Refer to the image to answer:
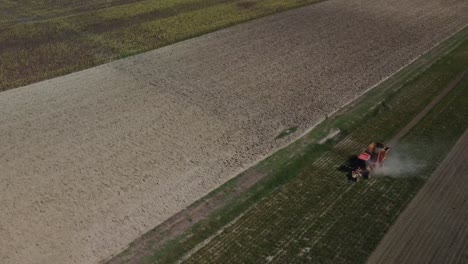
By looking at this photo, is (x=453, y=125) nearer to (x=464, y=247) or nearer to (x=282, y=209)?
(x=464, y=247)

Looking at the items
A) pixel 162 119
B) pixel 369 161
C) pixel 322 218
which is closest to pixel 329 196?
pixel 322 218

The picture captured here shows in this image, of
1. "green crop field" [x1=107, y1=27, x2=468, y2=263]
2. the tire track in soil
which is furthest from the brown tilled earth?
the tire track in soil

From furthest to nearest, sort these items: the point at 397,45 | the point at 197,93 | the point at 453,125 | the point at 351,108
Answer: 1. the point at 397,45
2. the point at 197,93
3. the point at 351,108
4. the point at 453,125

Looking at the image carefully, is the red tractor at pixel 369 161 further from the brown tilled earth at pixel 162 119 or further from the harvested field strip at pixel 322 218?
the brown tilled earth at pixel 162 119

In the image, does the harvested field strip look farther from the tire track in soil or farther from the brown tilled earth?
the brown tilled earth

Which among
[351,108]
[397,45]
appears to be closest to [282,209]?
[351,108]

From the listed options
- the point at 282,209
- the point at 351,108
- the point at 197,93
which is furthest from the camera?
the point at 197,93

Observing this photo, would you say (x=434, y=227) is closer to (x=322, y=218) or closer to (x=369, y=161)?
(x=369, y=161)

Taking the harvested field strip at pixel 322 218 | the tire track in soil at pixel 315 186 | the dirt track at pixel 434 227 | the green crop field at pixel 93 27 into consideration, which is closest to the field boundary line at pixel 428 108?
the harvested field strip at pixel 322 218
